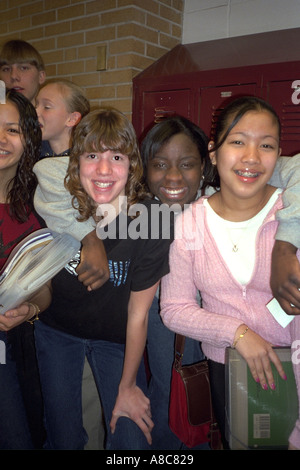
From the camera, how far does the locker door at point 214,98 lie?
276 centimetres

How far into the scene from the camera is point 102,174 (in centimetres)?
156

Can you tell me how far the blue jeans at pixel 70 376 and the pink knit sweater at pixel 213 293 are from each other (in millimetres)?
388

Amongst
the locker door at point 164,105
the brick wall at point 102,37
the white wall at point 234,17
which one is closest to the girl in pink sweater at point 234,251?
the locker door at point 164,105

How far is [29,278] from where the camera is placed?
1.47 metres

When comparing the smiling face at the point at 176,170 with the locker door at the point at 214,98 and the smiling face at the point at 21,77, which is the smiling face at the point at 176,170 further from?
the smiling face at the point at 21,77

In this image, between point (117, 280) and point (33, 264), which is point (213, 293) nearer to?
point (117, 280)

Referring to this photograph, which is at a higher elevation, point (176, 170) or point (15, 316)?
point (176, 170)

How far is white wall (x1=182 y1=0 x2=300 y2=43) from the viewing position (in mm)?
3021

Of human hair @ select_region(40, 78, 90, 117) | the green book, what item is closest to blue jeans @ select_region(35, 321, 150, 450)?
the green book

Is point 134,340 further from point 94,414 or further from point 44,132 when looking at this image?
point 44,132

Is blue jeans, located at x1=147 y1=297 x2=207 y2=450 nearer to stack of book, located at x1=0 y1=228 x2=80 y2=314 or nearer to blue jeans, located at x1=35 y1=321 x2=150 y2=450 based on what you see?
blue jeans, located at x1=35 y1=321 x2=150 y2=450

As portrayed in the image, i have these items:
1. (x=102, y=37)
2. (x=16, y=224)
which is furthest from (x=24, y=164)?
(x=102, y=37)

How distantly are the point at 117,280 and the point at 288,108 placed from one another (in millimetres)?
1776

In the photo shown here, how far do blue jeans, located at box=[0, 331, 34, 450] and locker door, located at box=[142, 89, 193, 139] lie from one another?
1988mm
